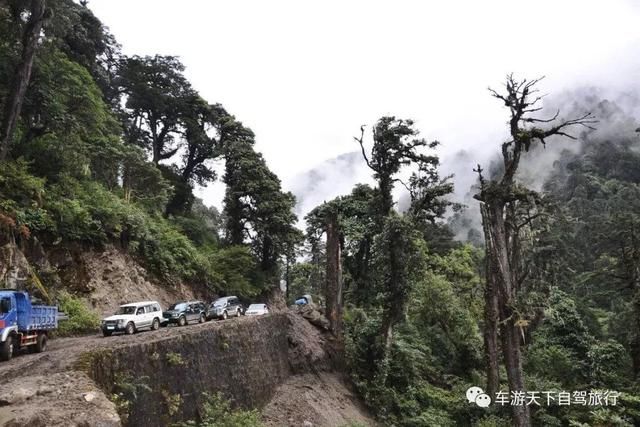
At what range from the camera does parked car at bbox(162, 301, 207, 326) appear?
A: 20906 mm

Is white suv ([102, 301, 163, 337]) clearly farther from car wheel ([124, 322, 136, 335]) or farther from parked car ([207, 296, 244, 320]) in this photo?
parked car ([207, 296, 244, 320])

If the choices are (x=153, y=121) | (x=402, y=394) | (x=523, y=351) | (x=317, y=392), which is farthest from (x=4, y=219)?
(x=153, y=121)

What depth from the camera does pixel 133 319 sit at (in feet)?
57.9

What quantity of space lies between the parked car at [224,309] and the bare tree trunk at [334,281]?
597 cm

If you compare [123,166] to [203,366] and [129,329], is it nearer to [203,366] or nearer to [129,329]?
[129,329]

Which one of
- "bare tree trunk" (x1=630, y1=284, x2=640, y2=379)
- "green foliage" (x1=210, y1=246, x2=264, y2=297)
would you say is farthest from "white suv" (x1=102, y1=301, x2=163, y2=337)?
"bare tree trunk" (x1=630, y1=284, x2=640, y2=379)

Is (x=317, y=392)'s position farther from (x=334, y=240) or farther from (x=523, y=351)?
(x=523, y=351)

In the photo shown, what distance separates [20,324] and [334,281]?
13601 mm

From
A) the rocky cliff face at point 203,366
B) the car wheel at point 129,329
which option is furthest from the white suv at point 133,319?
the rocky cliff face at point 203,366

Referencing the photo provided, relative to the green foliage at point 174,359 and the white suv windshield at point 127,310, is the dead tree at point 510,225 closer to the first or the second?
the green foliage at point 174,359

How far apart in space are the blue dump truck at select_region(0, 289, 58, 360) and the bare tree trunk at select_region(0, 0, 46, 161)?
6.99 meters

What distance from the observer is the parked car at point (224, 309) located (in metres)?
24.3

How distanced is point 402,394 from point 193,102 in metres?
34.6

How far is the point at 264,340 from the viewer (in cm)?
1725
